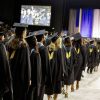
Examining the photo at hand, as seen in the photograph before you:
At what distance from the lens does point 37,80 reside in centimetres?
573

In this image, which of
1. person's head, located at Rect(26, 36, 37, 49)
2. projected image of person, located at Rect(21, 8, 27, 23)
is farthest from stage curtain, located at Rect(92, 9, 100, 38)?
person's head, located at Rect(26, 36, 37, 49)

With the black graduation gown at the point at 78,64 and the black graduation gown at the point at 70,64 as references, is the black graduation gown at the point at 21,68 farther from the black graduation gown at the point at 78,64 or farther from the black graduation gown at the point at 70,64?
the black graduation gown at the point at 78,64

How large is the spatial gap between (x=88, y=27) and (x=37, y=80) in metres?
19.0

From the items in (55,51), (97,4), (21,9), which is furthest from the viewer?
(21,9)

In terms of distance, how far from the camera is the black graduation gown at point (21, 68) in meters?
5.34

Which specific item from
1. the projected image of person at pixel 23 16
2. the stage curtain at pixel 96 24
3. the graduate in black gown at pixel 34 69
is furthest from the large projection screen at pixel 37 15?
the graduate in black gown at pixel 34 69

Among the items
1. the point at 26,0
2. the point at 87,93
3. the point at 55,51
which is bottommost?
the point at 87,93

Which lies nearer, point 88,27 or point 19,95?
point 19,95

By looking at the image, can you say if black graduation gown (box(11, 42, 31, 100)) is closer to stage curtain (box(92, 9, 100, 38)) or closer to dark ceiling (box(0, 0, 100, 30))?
dark ceiling (box(0, 0, 100, 30))

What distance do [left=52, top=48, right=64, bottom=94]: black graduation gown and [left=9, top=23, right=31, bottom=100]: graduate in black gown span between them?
5.65 ft

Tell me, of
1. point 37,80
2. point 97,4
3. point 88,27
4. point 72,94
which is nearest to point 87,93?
point 72,94

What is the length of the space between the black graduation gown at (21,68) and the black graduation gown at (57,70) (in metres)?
1.72

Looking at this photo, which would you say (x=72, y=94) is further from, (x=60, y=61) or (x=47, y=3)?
(x=47, y=3)

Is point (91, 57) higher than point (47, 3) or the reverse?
the reverse
